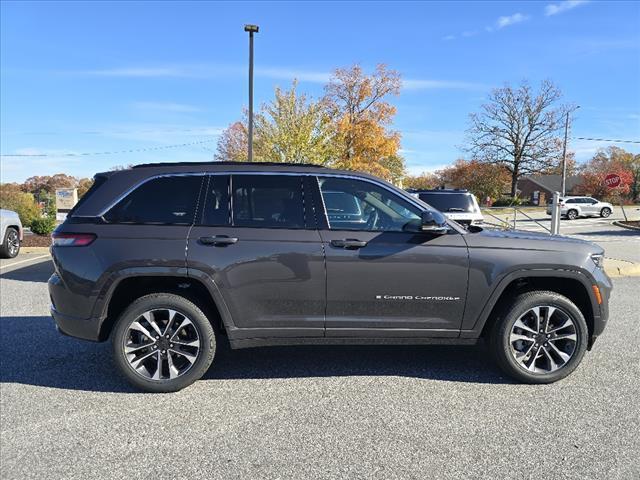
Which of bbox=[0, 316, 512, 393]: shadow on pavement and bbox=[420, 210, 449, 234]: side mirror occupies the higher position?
bbox=[420, 210, 449, 234]: side mirror

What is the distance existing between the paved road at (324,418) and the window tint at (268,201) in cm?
137

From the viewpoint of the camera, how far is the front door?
3.73m

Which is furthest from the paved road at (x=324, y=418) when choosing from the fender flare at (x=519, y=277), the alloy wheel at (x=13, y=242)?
the alloy wheel at (x=13, y=242)

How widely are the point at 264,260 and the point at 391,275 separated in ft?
3.31

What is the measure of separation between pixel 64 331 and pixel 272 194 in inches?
80.2

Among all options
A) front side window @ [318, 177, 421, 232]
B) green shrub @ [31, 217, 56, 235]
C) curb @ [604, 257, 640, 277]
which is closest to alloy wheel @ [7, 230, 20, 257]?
green shrub @ [31, 217, 56, 235]

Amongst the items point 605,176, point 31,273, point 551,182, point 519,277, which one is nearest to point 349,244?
point 519,277

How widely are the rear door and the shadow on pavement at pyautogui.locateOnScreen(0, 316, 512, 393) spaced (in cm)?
66

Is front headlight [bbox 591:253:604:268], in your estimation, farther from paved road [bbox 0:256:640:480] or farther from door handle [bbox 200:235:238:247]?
door handle [bbox 200:235:238:247]

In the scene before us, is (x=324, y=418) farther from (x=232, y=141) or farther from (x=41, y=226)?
(x=232, y=141)

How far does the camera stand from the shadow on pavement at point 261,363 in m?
4.07

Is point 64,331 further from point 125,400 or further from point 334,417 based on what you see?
point 334,417

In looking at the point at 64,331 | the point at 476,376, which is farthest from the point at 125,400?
the point at 476,376

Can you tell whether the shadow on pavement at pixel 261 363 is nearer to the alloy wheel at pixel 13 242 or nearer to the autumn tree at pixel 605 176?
the alloy wheel at pixel 13 242
